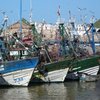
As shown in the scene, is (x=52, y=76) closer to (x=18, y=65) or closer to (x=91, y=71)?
(x=91, y=71)

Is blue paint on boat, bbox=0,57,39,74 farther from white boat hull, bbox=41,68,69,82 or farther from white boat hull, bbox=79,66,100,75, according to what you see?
white boat hull, bbox=79,66,100,75

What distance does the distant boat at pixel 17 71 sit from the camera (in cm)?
2973

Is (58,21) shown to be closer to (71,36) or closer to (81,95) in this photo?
(71,36)

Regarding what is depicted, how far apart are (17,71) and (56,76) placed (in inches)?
184

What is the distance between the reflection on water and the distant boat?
1.93ft

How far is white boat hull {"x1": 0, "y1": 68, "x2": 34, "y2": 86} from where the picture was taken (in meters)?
30.0

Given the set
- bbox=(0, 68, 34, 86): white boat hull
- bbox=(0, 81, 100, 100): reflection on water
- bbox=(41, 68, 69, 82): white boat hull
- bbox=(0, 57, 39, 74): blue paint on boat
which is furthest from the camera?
bbox=(41, 68, 69, 82): white boat hull

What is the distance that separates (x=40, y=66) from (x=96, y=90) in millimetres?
5135

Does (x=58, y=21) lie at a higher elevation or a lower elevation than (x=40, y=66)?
higher

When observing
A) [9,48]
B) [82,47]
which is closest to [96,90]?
[9,48]

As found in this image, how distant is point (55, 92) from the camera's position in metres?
28.6

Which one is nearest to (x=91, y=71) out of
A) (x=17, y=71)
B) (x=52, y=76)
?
(x=52, y=76)

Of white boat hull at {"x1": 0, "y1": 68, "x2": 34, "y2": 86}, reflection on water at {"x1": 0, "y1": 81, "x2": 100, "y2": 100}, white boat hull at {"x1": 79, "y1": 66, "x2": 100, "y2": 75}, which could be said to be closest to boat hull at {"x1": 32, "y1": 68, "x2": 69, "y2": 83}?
reflection on water at {"x1": 0, "y1": 81, "x2": 100, "y2": 100}

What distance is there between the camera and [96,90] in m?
29.7
